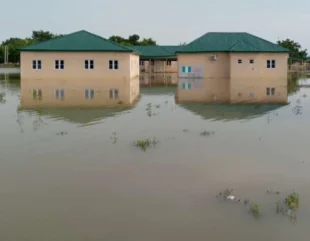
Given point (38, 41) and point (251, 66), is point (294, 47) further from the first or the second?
point (38, 41)

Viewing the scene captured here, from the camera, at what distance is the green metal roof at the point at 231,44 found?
126 ft

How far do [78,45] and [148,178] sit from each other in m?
29.9

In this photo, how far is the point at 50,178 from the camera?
6.90m

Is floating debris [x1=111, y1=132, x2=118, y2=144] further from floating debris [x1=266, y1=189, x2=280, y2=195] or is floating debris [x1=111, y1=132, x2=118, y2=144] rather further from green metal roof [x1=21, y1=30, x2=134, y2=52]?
green metal roof [x1=21, y1=30, x2=134, y2=52]

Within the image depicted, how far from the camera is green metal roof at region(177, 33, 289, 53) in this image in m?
38.4

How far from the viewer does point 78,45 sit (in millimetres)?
35531

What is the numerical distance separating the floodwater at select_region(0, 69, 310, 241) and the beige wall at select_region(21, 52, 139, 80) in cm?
2301

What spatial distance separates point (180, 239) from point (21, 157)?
4.40m

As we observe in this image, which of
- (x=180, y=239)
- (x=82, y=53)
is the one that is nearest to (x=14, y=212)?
(x=180, y=239)

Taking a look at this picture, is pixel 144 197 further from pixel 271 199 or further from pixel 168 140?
pixel 168 140

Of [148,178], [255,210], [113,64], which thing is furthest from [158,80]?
[255,210]

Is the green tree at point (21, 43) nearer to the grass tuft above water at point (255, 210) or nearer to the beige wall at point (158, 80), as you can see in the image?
the beige wall at point (158, 80)

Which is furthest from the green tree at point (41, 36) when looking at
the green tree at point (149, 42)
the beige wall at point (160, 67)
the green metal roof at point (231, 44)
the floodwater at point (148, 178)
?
the floodwater at point (148, 178)

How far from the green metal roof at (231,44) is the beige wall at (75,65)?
21.6 feet
